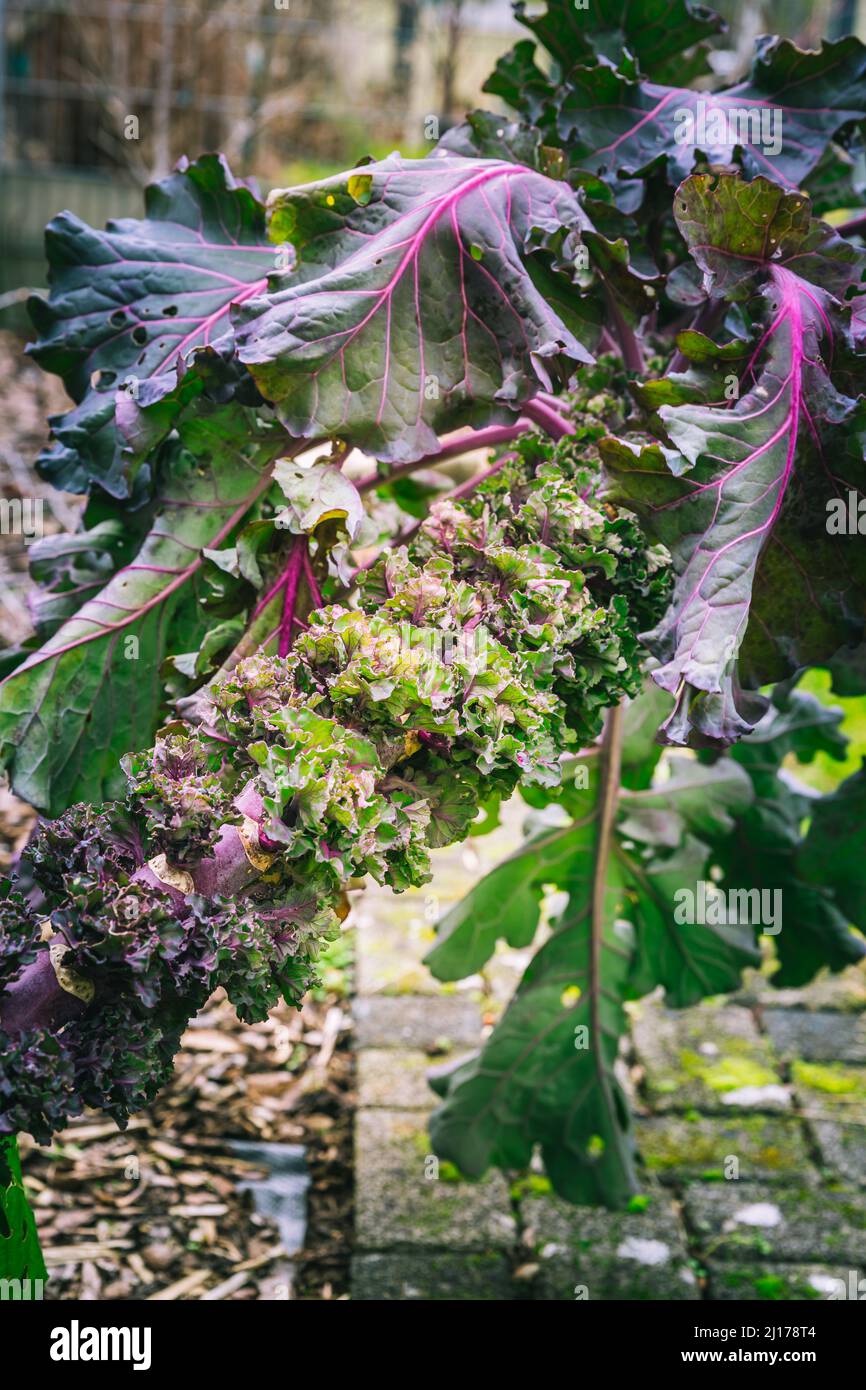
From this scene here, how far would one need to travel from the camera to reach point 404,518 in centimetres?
240

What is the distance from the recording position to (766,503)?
5.32 ft

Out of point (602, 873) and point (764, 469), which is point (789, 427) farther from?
point (602, 873)

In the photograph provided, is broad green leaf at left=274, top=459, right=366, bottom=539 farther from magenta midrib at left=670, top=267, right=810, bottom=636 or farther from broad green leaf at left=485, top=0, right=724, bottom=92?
broad green leaf at left=485, top=0, right=724, bottom=92

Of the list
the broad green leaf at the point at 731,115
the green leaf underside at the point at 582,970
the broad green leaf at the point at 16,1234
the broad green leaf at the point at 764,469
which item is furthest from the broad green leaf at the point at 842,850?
the broad green leaf at the point at 16,1234

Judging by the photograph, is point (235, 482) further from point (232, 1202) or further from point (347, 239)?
point (232, 1202)

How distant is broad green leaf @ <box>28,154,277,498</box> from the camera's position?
6.31ft

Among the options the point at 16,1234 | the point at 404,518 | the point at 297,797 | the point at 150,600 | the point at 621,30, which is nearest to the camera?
the point at 297,797

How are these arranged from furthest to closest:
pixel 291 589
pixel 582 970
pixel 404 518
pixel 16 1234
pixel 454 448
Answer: pixel 582 970
pixel 404 518
pixel 454 448
pixel 291 589
pixel 16 1234

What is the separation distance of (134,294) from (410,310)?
1.79 feet

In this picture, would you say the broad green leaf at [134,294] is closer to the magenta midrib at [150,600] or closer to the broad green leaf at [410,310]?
the magenta midrib at [150,600]

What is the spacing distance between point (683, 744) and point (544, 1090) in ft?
4.10

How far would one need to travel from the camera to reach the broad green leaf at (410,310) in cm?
164

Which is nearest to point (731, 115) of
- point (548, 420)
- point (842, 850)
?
point (548, 420)

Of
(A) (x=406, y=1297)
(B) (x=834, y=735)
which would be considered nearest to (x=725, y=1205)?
(A) (x=406, y=1297)
